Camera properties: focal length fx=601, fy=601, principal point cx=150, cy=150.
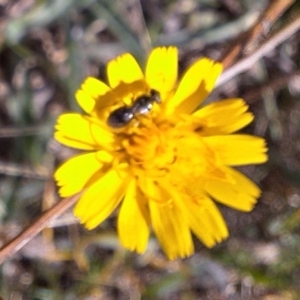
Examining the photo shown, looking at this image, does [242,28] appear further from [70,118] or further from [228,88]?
[70,118]

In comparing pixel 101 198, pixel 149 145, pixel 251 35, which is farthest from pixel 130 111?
pixel 251 35

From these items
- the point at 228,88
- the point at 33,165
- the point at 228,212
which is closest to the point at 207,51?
the point at 228,88

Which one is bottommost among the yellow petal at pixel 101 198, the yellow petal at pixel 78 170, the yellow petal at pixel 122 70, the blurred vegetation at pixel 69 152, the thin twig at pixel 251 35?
the blurred vegetation at pixel 69 152

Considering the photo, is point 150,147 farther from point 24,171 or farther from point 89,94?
point 24,171

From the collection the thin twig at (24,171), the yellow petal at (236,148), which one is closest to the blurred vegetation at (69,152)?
the thin twig at (24,171)

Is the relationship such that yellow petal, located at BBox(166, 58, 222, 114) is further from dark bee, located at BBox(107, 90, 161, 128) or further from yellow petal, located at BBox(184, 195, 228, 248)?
yellow petal, located at BBox(184, 195, 228, 248)

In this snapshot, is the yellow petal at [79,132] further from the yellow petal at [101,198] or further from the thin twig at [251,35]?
the thin twig at [251,35]
